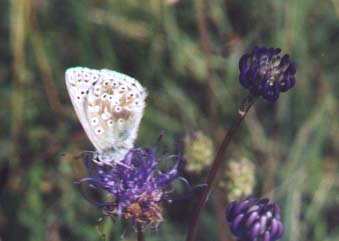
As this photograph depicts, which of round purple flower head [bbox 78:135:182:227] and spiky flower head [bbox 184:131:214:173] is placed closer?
round purple flower head [bbox 78:135:182:227]

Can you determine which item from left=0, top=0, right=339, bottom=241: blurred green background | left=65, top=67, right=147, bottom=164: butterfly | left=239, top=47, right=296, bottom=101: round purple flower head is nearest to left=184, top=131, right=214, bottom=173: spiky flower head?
left=0, top=0, right=339, bottom=241: blurred green background

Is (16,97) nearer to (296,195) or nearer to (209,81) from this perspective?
(209,81)

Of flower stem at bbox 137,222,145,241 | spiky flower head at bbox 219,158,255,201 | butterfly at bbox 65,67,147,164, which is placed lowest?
spiky flower head at bbox 219,158,255,201

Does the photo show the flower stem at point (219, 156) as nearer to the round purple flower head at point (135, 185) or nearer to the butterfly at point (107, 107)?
the round purple flower head at point (135, 185)

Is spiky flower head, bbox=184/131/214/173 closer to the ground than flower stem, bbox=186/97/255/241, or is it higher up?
closer to the ground

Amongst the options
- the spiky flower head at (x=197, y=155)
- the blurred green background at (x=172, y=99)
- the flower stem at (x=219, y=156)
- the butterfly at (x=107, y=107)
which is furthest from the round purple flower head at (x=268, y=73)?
the blurred green background at (x=172, y=99)

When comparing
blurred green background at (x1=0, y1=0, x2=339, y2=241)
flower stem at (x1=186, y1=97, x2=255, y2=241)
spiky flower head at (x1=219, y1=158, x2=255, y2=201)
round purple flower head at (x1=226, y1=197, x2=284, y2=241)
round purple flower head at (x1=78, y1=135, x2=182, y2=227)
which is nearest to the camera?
flower stem at (x1=186, y1=97, x2=255, y2=241)

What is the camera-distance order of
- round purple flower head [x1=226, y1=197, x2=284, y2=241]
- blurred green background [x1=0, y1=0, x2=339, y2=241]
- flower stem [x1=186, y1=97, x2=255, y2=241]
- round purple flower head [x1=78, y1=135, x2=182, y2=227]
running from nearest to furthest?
1. flower stem [x1=186, y1=97, x2=255, y2=241]
2. round purple flower head [x1=226, y1=197, x2=284, y2=241]
3. round purple flower head [x1=78, y1=135, x2=182, y2=227]
4. blurred green background [x1=0, y1=0, x2=339, y2=241]

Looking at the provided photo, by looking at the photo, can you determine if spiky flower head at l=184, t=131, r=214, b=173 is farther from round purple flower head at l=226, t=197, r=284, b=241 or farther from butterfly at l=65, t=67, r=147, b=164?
round purple flower head at l=226, t=197, r=284, b=241
